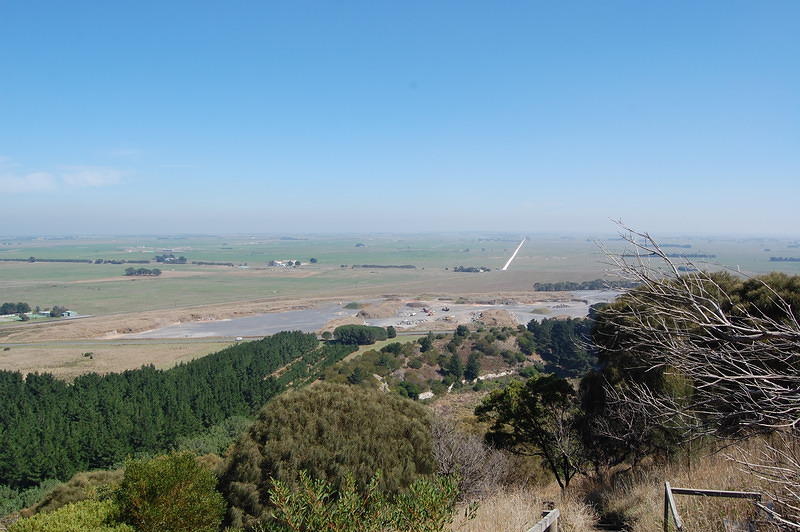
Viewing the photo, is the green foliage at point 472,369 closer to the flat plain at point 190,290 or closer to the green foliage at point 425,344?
the green foliage at point 425,344

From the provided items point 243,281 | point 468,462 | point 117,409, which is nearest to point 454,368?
point 117,409

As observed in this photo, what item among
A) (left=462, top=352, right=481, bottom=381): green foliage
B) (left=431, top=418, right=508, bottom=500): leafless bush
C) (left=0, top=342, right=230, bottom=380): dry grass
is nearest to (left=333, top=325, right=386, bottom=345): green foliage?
(left=0, top=342, right=230, bottom=380): dry grass

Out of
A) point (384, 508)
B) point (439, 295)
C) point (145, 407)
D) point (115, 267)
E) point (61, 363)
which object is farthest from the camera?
point (115, 267)

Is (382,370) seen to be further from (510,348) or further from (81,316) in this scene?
(81,316)

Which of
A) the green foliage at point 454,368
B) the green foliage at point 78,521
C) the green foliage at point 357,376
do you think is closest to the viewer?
the green foliage at point 78,521

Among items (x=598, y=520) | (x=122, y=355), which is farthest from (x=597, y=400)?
(x=122, y=355)

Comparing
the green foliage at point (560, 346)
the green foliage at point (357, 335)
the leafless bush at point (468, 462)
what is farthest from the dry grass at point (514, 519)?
the green foliage at point (357, 335)
